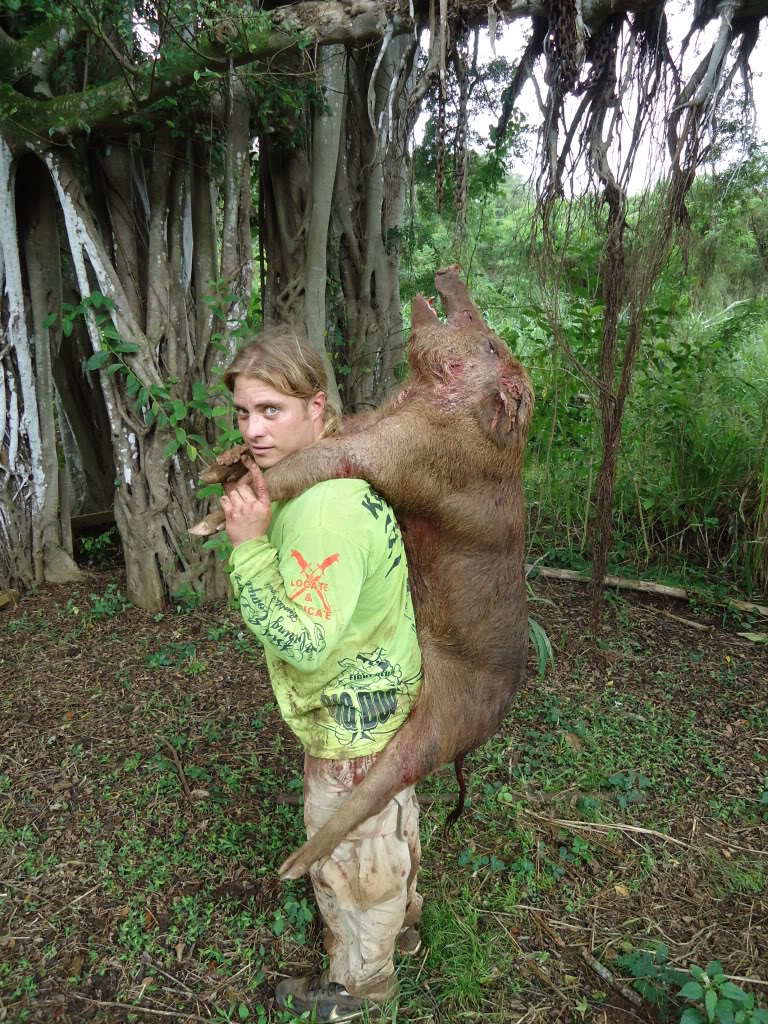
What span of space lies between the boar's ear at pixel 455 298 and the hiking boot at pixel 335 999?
6.55 ft

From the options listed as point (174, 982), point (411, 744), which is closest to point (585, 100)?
point (411, 744)

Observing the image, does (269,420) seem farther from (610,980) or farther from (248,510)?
(610,980)

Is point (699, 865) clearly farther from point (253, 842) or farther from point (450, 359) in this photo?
point (450, 359)

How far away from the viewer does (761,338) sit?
6.70 metres

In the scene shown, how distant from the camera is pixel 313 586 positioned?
1.53 metres

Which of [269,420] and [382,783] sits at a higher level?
[269,420]

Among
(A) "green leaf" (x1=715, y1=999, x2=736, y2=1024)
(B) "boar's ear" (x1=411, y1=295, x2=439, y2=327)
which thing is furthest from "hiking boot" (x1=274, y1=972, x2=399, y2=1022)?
(B) "boar's ear" (x1=411, y1=295, x2=439, y2=327)

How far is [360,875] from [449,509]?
3.45ft

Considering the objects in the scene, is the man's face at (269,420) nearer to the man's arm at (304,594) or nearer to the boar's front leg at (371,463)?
the boar's front leg at (371,463)

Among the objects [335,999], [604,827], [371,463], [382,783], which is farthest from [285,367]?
[604,827]

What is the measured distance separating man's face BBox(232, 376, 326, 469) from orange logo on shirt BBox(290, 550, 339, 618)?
364 millimetres

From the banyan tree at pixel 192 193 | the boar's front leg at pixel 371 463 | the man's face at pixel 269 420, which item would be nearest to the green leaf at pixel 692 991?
the boar's front leg at pixel 371 463

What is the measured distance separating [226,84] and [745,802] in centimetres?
468

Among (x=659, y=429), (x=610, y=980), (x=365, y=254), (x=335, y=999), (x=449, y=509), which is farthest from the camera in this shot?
(x=365, y=254)
